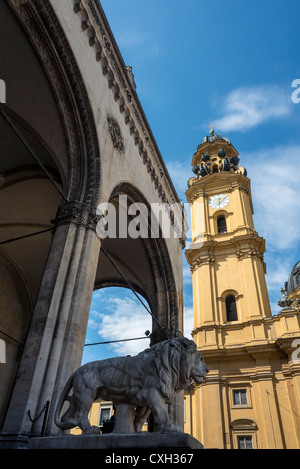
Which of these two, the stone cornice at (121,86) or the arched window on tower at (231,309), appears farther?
the arched window on tower at (231,309)

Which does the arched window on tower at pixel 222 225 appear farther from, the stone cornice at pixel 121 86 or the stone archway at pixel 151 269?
the stone archway at pixel 151 269

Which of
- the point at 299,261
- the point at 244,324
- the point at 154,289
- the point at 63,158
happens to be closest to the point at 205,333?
the point at 244,324

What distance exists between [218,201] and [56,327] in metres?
24.3

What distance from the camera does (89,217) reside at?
6.68 meters

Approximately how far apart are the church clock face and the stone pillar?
22236 mm

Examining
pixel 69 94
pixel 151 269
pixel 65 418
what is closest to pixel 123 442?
pixel 65 418

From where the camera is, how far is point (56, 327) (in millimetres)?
5328

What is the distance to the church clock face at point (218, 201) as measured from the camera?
91.1 ft

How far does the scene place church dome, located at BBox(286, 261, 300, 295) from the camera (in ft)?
134

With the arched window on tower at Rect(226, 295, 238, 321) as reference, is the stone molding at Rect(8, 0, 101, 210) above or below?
below

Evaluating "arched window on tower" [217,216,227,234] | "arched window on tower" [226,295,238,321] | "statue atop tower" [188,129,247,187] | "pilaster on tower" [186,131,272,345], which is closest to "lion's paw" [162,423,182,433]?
"pilaster on tower" [186,131,272,345]

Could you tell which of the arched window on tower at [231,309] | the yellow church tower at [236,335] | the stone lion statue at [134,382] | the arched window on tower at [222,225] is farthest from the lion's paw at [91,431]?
the arched window on tower at [222,225]

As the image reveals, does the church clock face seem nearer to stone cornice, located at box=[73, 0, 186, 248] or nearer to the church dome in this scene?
stone cornice, located at box=[73, 0, 186, 248]

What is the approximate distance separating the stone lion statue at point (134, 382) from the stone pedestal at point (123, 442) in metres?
0.36
